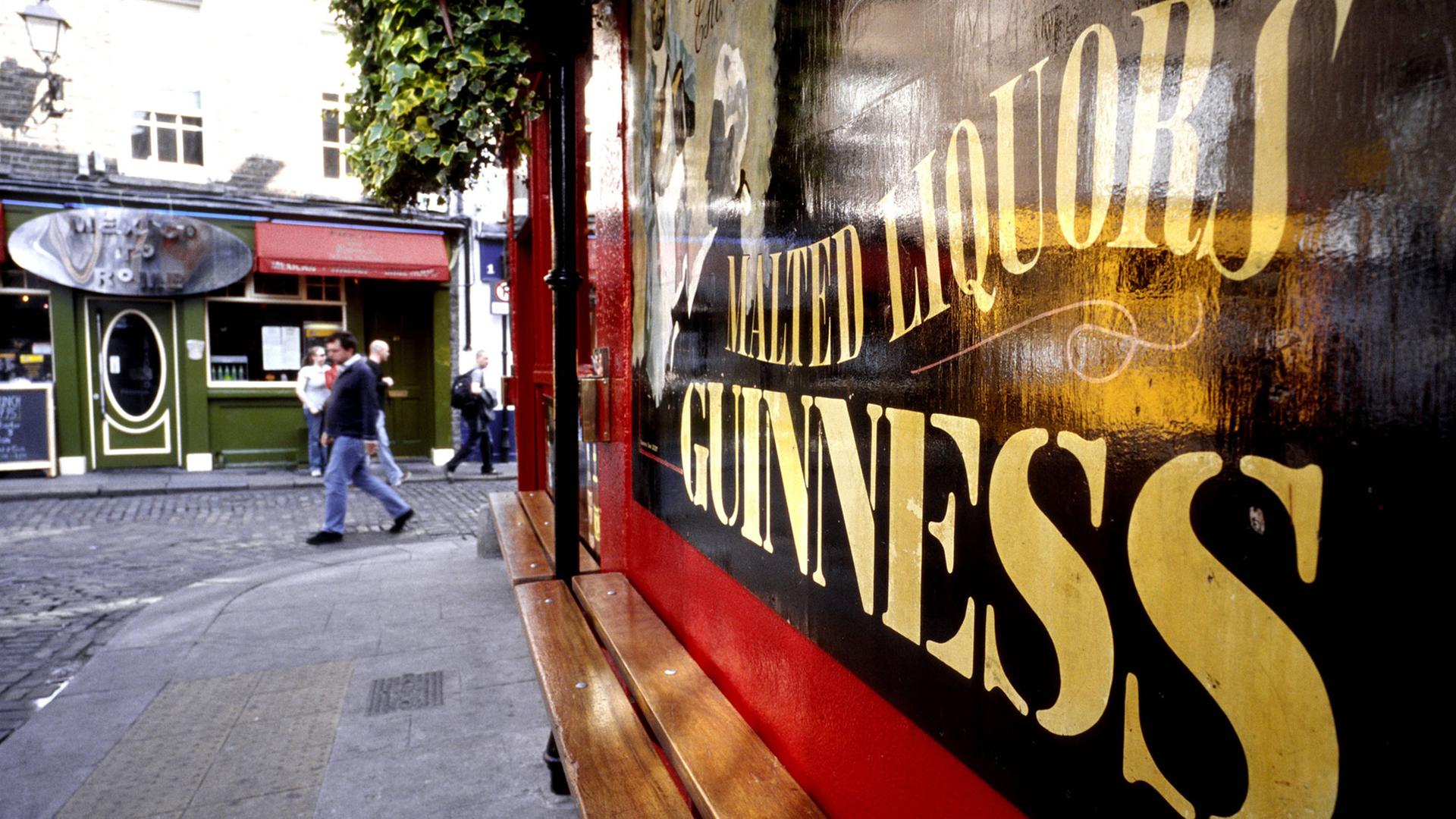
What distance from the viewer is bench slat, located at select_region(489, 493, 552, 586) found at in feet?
11.9

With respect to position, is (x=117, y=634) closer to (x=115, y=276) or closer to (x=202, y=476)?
(x=202, y=476)

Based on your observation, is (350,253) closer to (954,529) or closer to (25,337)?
(25,337)

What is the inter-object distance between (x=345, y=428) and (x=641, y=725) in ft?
19.0

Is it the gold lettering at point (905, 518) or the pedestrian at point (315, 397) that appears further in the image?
the pedestrian at point (315, 397)

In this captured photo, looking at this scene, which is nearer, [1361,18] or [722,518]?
[1361,18]

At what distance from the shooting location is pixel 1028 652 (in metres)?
1.03

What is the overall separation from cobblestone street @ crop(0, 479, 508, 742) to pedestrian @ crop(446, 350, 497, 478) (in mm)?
493

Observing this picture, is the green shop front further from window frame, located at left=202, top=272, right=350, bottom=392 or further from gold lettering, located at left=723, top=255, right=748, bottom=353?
gold lettering, located at left=723, top=255, right=748, bottom=353

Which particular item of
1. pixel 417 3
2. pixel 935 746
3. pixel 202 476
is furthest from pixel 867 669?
pixel 202 476

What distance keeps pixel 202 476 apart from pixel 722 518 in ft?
37.3

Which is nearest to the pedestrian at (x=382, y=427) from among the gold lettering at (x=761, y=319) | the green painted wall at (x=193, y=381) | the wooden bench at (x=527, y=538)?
the green painted wall at (x=193, y=381)

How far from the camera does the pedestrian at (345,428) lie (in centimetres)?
695

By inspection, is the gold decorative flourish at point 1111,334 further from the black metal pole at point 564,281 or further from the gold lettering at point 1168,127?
the black metal pole at point 564,281

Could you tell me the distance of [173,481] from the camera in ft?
34.7
